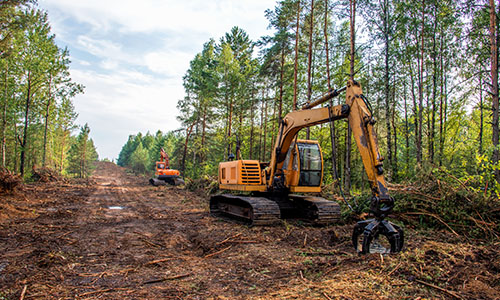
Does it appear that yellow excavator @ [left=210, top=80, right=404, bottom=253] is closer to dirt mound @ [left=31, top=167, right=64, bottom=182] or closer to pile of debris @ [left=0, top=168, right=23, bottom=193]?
pile of debris @ [left=0, top=168, right=23, bottom=193]

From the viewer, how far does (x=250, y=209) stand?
8773 mm

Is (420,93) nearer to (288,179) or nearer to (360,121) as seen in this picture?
(288,179)

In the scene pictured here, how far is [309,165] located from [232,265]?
4.68 m

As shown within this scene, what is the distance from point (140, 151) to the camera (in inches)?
2771

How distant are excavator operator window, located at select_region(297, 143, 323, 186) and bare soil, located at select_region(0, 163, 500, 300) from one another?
58.7 inches

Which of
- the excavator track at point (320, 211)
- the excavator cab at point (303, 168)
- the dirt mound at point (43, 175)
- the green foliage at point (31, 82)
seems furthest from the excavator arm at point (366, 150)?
the dirt mound at point (43, 175)

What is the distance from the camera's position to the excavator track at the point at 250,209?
827cm

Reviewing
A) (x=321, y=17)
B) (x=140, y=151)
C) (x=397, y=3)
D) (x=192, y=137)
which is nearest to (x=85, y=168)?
(x=140, y=151)

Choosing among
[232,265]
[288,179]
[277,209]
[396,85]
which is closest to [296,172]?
[288,179]

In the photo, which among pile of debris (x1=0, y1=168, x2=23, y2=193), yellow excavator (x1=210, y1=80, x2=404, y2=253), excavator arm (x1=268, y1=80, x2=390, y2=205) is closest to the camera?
excavator arm (x1=268, y1=80, x2=390, y2=205)

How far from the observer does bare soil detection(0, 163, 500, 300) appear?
383 cm

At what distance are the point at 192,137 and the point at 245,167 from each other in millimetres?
24498

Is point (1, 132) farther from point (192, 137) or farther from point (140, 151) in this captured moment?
point (140, 151)

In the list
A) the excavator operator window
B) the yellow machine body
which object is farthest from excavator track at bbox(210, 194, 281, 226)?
the excavator operator window
